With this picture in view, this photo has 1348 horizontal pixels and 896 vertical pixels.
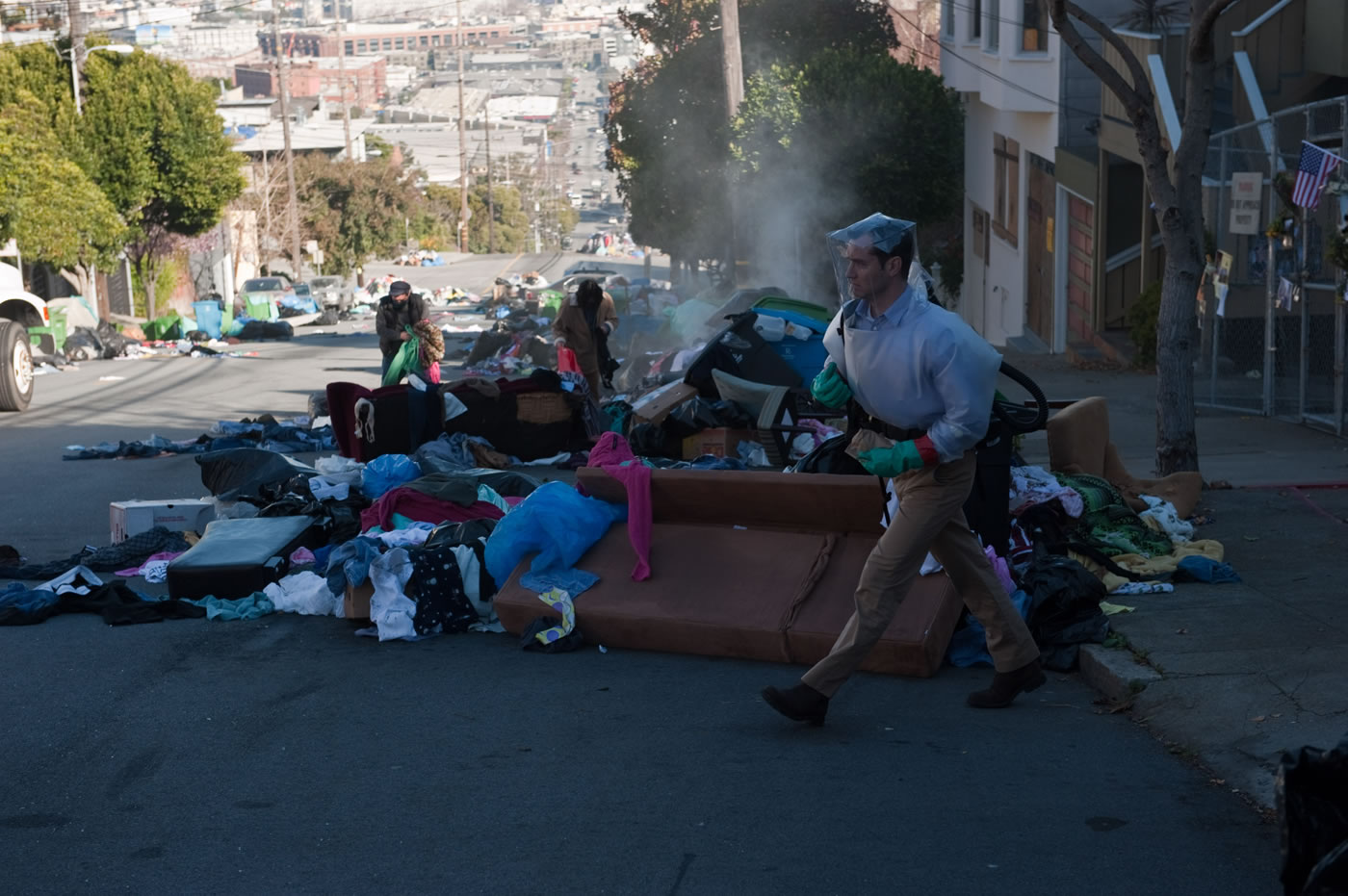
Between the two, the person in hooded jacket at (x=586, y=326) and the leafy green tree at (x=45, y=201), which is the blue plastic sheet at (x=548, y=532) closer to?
the person in hooded jacket at (x=586, y=326)

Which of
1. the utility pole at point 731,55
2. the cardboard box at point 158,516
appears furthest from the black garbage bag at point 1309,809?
the utility pole at point 731,55

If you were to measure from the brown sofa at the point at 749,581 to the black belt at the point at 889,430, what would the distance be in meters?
1.09

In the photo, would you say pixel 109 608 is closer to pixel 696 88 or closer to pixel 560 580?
pixel 560 580

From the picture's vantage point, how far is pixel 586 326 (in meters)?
15.1

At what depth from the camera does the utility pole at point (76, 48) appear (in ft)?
134

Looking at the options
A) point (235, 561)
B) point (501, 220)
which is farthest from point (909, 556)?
point (501, 220)

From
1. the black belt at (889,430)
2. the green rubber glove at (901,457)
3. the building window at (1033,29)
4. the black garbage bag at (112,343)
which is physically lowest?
the black garbage bag at (112,343)

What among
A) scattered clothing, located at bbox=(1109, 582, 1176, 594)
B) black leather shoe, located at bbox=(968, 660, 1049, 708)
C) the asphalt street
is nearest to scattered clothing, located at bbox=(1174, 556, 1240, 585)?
scattered clothing, located at bbox=(1109, 582, 1176, 594)

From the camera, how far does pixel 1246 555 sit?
25.6 ft

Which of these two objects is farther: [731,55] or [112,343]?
[112,343]

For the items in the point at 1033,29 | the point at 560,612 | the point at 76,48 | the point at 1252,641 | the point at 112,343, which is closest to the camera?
the point at 1252,641

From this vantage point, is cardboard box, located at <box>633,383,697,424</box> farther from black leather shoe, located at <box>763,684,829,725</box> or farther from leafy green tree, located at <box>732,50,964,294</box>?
leafy green tree, located at <box>732,50,964,294</box>

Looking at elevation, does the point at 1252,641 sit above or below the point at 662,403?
below

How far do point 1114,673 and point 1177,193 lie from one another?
433 cm
